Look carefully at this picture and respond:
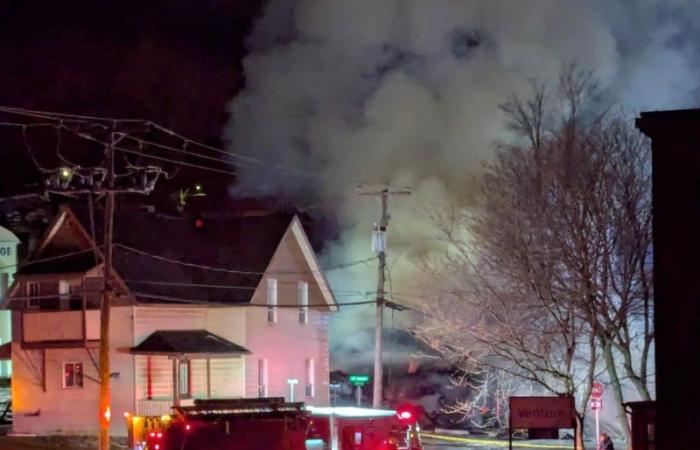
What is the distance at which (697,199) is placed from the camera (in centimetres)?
1644

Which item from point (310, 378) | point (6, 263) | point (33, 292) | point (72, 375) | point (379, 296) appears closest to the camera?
point (379, 296)

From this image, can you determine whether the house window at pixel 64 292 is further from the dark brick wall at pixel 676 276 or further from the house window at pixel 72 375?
the dark brick wall at pixel 676 276

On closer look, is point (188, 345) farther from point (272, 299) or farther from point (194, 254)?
point (194, 254)

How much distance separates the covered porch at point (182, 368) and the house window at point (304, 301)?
3.52 m

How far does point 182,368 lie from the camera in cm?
3312

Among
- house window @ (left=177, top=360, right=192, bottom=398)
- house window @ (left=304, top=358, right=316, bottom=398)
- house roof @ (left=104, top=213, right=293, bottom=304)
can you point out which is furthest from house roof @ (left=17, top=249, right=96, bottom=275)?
house window @ (left=304, top=358, right=316, bottom=398)

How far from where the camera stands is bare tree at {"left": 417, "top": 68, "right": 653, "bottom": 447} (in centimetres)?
2219

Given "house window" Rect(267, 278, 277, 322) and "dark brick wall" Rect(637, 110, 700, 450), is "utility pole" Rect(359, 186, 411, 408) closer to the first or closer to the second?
"house window" Rect(267, 278, 277, 322)

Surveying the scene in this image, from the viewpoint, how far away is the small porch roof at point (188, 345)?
3150 centimetres

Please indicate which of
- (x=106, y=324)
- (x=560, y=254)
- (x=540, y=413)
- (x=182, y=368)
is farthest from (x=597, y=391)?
(x=182, y=368)

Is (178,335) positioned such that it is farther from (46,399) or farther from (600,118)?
(600,118)

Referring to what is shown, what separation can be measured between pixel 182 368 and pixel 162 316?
1.63 m

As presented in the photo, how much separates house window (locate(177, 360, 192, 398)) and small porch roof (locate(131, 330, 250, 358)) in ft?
2.54

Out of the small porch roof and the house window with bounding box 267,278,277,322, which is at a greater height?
the house window with bounding box 267,278,277,322
